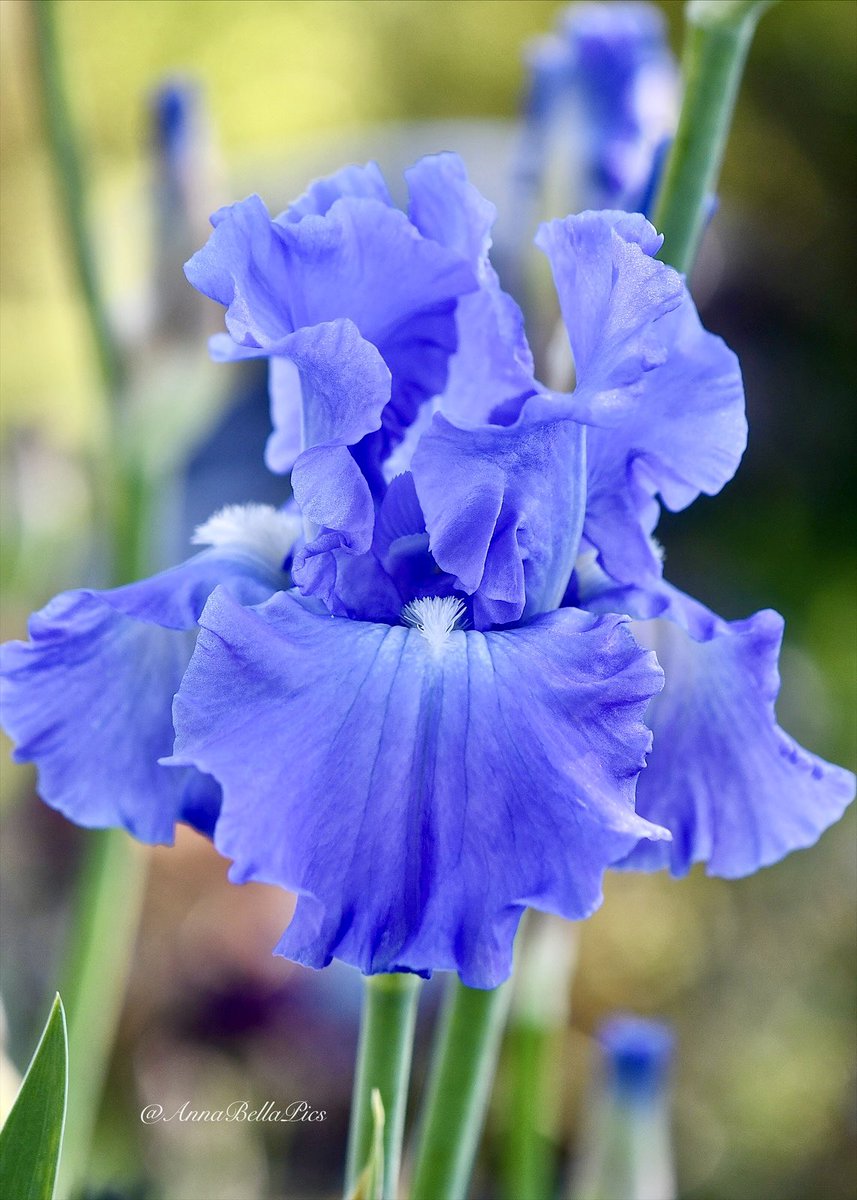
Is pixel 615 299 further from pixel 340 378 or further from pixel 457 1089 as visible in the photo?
pixel 457 1089

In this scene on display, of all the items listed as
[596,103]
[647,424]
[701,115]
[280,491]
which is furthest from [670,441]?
[280,491]

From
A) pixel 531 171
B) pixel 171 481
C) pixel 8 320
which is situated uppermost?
pixel 531 171

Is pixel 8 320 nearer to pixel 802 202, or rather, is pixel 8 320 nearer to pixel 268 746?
pixel 802 202

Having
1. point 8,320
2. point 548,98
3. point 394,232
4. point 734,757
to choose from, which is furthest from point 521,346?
point 8,320

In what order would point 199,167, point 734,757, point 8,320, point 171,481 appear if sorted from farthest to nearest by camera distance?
1. point 8,320
2. point 171,481
3. point 199,167
4. point 734,757

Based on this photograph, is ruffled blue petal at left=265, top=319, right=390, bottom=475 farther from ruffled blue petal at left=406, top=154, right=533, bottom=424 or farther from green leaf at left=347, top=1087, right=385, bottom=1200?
green leaf at left=347, top=1087, right=385, bottom=1200

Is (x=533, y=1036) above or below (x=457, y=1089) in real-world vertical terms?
below
